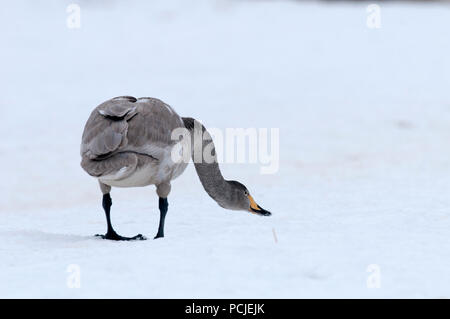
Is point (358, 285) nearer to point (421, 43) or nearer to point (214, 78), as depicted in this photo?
point (214, 78)

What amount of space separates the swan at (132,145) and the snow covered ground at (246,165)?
473 millimetres

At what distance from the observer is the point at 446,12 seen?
74.3ft

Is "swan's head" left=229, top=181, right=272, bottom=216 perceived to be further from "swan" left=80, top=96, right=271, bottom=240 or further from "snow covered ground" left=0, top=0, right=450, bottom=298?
"swan" left=80, top=96, right=271, bottom=240

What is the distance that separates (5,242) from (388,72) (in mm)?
12214

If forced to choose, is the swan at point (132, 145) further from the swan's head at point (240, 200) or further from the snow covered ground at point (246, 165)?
the swan's head at point (240, 200)

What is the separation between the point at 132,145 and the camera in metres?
5.70

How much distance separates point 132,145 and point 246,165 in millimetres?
5483

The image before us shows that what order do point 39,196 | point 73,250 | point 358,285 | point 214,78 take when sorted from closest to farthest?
point 358,285, point 73,250, point 39,196, point 214,78

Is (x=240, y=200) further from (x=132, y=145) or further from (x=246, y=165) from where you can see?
Answer: (x=246, y=165)

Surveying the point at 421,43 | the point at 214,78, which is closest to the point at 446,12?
the point at 421,43

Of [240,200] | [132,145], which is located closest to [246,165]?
[240,200]

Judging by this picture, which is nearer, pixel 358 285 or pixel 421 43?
pixel 358 285

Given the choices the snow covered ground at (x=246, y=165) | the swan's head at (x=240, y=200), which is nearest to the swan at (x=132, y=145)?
the snow covered ground at (x=246, y=165)

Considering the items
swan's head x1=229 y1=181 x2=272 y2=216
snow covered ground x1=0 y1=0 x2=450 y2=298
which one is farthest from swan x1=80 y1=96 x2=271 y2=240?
swan's head x1=229 y1=181 x2=272 y2=216
